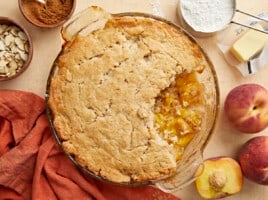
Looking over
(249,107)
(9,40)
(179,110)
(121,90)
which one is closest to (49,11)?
(9,40)

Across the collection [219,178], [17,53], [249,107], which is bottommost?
[219,178]

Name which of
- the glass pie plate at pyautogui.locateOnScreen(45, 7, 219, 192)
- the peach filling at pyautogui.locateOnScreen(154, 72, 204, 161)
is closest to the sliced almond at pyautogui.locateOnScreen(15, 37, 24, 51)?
the glass pie plate at pyautogui.locateOnScreen(45, 7, 219, 192)

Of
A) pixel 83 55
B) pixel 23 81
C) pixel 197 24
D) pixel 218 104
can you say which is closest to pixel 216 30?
pixel 197 24

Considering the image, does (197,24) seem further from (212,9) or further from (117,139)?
(117,139)

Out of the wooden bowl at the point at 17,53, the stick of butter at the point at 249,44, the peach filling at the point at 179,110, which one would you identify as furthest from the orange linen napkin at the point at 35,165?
the stick of butter at the point at 249,44

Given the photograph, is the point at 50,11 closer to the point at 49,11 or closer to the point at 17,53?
the point at 49,11

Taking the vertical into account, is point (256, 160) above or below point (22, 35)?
below

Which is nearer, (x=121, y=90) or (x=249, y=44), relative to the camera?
(x=121, y=90)
